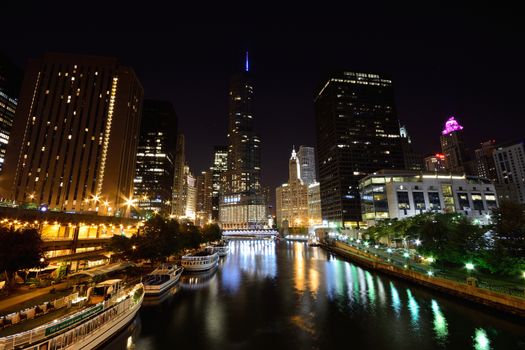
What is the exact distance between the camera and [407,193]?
11181cm

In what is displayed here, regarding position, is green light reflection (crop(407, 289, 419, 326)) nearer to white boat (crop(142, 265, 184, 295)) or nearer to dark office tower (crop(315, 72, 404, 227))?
white boat (crop(142, 265, 184, 295))

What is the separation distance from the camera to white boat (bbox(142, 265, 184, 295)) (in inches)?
1508

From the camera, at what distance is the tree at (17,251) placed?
1096 inches

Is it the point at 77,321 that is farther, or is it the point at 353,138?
the point at 353,138

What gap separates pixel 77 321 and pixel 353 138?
17526cm

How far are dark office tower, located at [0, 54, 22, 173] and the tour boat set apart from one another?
131897 mm

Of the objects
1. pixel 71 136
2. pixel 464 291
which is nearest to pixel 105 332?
pixel 464 291

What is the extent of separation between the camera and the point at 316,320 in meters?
30.2

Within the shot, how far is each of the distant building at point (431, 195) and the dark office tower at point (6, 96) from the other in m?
169

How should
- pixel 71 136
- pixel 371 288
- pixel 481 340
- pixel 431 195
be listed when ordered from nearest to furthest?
pixel 481 340, pixel 371 288, pixel 71 136, pixel 431 195

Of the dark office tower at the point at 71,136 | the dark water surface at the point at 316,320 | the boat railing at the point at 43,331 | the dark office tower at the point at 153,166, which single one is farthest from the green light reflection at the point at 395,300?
the dark office tower at the point at 153,166

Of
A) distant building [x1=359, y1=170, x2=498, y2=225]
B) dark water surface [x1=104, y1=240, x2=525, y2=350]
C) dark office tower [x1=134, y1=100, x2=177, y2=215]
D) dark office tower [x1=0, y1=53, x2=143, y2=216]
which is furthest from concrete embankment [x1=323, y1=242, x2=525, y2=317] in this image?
dark office tower [x1=134, y1=100, x2=177, y2=215]

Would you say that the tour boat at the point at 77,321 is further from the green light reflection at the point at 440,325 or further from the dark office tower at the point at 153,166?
the dark office tower at the point at 153,166

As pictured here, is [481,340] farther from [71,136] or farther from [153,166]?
[153,166]
